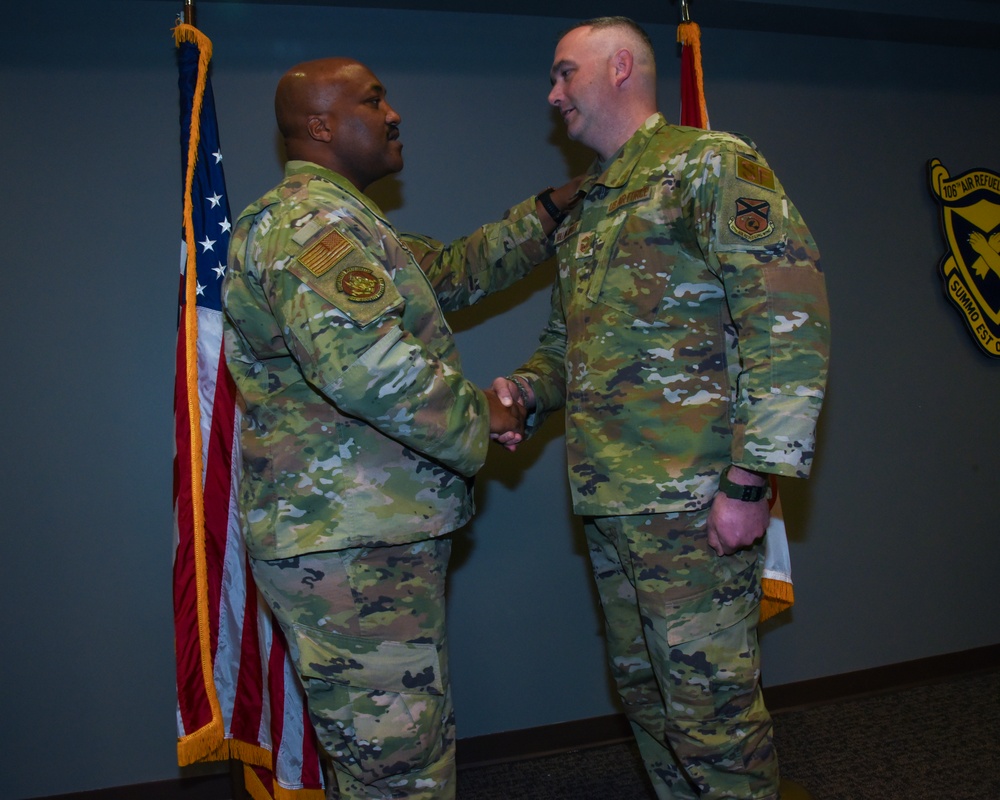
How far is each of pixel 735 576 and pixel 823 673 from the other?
4.76 feet

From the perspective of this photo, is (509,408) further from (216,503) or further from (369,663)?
(216,503)

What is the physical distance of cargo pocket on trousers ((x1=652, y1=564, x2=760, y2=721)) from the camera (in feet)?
5.30

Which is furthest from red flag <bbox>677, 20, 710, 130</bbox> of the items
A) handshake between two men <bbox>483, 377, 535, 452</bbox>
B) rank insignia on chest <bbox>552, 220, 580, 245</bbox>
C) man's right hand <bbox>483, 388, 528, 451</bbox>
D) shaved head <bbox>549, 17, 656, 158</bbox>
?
man's right hand <bbox>483, 388, 528, 451</bbox>

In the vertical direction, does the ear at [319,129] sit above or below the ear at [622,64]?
below

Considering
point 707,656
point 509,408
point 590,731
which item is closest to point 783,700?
point 590,731

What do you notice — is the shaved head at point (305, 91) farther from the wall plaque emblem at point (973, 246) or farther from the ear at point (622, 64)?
the wall plaque emblem at point (973, 246)

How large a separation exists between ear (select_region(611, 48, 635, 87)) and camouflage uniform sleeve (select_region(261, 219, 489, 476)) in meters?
0.73

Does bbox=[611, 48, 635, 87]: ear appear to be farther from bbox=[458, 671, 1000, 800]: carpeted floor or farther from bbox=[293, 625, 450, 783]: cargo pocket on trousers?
bbox=[458, 671, 1000, 800]: carpeted floor

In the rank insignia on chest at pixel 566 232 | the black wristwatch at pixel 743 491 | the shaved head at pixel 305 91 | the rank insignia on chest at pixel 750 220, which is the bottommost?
the black wristwatch at pixel 743 491

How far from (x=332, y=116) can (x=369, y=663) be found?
1078 mm

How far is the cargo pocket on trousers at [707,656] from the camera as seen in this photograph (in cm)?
162

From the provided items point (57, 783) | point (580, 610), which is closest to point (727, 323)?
point (580, 610)

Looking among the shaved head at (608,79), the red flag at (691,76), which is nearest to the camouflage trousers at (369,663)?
the shaved head at (608,79)

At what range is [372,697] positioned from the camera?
4.95ft
